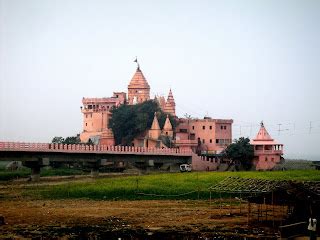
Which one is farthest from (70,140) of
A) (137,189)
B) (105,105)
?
(137,189)

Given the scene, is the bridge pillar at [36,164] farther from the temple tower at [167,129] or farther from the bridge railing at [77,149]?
the temple tower at [167,129]

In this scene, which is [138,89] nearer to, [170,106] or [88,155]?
[170,106]

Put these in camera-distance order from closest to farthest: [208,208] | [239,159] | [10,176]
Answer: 1. [208,208]
2. [10,176]
3. [239,159]

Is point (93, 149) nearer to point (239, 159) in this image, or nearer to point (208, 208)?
point (239, 159)

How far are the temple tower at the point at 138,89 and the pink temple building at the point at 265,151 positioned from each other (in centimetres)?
2493

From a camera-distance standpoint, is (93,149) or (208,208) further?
(93,149)

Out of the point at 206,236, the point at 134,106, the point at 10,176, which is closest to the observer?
the point at 206,236

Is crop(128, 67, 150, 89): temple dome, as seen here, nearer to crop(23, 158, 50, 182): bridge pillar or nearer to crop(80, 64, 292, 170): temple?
crop(80, 64, 292, 170): temple

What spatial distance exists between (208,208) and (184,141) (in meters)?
42.9

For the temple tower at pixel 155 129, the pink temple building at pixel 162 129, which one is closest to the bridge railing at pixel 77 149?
the pink temple building at pixel 162 129

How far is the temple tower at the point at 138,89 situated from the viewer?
88.6m

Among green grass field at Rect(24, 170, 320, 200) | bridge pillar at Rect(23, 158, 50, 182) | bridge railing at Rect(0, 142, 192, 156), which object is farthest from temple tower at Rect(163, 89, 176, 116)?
green grass field at Rect(24, 170, 320, 200)

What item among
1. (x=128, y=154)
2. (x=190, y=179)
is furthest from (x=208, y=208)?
(x=128, y=154)

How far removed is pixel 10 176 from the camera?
63.9m
